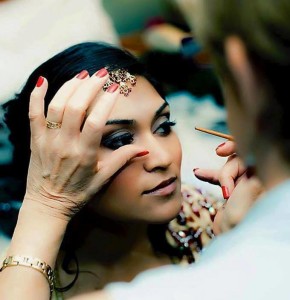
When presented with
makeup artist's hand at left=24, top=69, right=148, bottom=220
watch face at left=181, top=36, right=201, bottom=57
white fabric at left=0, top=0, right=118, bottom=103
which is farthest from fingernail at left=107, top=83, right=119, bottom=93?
white fabric at left=0, top=0, right=118, bottom=103

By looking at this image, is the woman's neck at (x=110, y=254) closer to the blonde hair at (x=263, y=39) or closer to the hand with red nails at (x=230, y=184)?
the hand with red nails at (x=230, y=184)

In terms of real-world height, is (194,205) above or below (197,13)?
below

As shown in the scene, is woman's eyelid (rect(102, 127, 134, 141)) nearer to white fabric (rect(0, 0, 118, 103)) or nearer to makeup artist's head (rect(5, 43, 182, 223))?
makeup artist's head (rect(5, 43, 182, 223))

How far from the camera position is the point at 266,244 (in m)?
0.40

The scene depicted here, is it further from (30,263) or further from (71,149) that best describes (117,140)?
(30,263)

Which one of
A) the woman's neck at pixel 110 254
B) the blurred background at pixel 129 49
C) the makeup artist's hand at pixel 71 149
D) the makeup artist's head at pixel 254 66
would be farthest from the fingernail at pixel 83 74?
the makeup artist's head at pixel 254 66

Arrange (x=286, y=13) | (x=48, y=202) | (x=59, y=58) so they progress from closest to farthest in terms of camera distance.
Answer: (x=286, y=13) → (x=48, y=202) → (x=59, y=58)

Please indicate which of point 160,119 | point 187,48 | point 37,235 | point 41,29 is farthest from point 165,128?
point 41,29

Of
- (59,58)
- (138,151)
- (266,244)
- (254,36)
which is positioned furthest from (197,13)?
(59,58)

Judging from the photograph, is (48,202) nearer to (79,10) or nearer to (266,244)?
(266,244)

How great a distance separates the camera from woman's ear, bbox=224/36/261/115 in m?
0.37

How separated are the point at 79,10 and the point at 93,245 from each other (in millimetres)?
470

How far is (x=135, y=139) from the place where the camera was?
77cm

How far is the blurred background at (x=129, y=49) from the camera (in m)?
0.83
